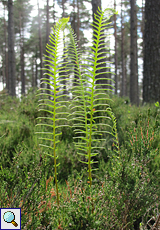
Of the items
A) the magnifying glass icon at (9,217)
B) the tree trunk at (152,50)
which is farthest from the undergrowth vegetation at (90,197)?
the tree trunk at (152,50)

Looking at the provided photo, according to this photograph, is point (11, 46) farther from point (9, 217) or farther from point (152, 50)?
point (9, 217)

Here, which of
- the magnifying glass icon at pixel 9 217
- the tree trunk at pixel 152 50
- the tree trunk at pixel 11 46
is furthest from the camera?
the tree trunk at pixel 11 46

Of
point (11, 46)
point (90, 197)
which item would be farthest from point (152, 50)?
point (11, 46)

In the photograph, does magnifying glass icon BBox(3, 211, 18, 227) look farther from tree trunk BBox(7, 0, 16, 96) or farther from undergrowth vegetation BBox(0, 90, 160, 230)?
tree trunk BBox(7, 0, 16, 96)

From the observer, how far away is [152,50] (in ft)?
17.3

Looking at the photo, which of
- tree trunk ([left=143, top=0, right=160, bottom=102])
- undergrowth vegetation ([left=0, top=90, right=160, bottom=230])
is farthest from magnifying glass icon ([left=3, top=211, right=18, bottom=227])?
tree trunk ([left=143, top=0, right=160, bottom=102])

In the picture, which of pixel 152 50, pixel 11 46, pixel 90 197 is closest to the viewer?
pixel 90 197

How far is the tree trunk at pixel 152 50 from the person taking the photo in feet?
17.1

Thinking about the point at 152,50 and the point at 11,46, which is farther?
the point at 11,46

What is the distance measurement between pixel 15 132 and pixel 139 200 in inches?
93.1

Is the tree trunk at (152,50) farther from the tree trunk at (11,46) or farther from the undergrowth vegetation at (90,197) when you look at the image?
the tree trunk at (11,46)

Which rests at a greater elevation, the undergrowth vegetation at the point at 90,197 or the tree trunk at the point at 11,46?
the tree trunk at the point at 11,46

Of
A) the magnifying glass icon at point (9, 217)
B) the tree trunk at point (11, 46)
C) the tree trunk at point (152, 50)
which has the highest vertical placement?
the tree trunk at point (11, 46)

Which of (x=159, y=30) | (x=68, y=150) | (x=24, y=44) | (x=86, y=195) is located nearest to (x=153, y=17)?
(x=159, y=30)
